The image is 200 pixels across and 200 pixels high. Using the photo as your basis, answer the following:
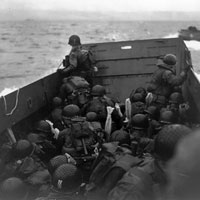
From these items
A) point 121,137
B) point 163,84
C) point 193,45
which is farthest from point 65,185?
point 193,45

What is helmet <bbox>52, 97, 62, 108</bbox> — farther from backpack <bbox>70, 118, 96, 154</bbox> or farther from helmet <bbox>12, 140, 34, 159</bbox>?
helmet <bbox>12, 140, 34, 159</bbox>

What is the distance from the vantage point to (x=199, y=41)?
4356 cm

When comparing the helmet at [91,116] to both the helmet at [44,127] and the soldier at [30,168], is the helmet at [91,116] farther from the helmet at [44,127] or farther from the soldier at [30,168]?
the soldier at [30,168]

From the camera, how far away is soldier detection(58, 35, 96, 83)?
777 cm

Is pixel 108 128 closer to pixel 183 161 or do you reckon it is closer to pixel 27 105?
pixel 27 105

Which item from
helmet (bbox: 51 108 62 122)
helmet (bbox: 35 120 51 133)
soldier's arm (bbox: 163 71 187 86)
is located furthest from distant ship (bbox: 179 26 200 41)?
helmet (bbox: 35 120 51 133)

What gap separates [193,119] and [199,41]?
39.6 m

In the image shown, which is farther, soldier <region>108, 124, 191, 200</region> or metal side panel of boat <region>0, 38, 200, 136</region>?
metal side panel of boat <region>0, 38, 200, 136</region>

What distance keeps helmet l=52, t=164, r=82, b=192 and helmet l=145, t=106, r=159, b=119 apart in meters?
2.60

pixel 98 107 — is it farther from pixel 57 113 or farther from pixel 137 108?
pixel 57 113

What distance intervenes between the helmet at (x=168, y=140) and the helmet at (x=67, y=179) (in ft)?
3.54

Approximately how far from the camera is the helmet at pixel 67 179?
3334 mm

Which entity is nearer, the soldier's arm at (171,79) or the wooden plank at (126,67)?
the soldier's arm at (171,79)

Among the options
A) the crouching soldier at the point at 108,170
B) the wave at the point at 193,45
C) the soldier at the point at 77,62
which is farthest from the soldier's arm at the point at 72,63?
the wave at the point at 193,45
